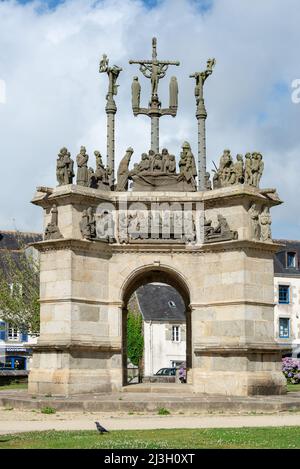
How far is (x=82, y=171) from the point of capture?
82.4ft

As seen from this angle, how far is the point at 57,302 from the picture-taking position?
79.0ft

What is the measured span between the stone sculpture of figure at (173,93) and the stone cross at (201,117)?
0.62 m

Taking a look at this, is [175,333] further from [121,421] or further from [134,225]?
[121,421]

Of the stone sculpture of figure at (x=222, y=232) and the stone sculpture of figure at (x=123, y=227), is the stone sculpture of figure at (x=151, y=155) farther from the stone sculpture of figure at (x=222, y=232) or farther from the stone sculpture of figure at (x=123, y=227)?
the stone sculpture of figure at (x=222, y=232)

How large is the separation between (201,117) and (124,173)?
117 inches

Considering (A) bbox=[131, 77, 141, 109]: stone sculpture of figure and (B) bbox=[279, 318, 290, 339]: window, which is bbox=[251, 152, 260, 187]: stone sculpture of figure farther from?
(B) bbox=[279, 318, 290, 339]: window

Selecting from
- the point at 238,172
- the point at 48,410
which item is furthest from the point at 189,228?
the point at 48,410

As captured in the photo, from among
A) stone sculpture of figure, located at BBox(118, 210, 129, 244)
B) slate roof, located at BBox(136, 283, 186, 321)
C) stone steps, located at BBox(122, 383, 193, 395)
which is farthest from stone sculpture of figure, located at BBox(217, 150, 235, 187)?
slate roof, located at BBox(136, 283, 186, 321)

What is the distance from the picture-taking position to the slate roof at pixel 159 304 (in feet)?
177

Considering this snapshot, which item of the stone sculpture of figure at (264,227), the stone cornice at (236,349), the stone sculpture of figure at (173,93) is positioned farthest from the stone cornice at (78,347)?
the stone sculpture of figure at (173,93)

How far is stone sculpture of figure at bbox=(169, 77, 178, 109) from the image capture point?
88.1ft

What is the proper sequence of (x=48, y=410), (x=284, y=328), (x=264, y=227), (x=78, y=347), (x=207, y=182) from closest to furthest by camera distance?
(x=48, y=410), (x=78, y=347), (x=264, y=227), (x=207, y=182), (x=284, y=328)
